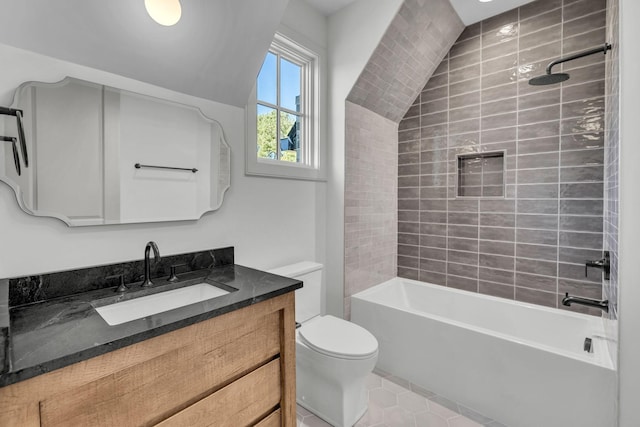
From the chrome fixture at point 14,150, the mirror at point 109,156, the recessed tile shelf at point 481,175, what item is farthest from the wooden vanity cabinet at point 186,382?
the recessed tile shelf at point 481,175

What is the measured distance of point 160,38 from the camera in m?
1.44

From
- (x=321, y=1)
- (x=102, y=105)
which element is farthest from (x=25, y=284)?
(x=321, y=1)

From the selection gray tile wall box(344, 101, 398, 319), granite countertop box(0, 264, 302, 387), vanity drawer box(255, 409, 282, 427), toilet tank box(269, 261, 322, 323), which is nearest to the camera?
granite countertop box(0, 264, 302, 387)

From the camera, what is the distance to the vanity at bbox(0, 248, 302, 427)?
78 cm

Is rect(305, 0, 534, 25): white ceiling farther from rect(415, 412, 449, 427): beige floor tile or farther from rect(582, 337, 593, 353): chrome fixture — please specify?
rect(415, 412, 449, 427): beige floor tile

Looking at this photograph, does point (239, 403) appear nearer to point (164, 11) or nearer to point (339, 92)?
point (164, 11)

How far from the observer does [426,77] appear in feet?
9.23

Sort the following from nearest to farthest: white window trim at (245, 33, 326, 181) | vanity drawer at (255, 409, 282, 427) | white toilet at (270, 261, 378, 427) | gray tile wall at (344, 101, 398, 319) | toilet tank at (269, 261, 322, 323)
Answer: vanity drawer at (255, 409, 282, 427) < white toilet at (270, 261, 378, 427) < toilet tank at (269, 261, 322, 323) < white window trim at (245, 33, 326, 181) < gray tile wall at (344, 101, 398, 319)

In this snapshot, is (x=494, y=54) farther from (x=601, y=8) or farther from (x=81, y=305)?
(x=81, y=305)

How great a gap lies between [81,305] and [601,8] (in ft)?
11.3

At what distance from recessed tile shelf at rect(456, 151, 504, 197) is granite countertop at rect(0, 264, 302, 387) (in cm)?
201

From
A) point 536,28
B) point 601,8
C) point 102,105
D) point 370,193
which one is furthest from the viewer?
point 370,193

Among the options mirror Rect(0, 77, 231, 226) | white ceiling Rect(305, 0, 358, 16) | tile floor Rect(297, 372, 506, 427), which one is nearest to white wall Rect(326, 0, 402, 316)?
white ceiling Rect(305, 0, 358, 16)

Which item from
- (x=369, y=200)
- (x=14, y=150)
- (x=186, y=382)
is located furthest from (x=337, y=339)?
(x=14, y=150)
